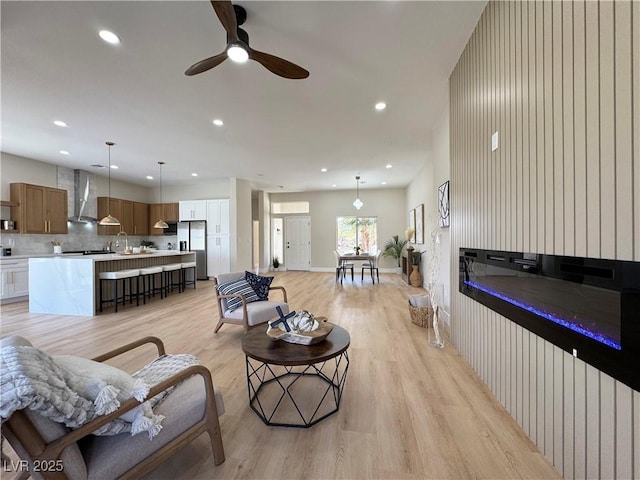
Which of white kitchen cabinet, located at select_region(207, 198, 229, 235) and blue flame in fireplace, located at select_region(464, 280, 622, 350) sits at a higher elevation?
white kitchen cabinet, located at select_region(207, 198, 229, 235)

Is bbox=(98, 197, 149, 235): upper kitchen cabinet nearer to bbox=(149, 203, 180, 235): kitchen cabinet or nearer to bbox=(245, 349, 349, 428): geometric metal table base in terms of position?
bbox=(149, 203, 180, 235): kitchen cabinet

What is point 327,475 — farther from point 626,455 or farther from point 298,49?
point 298,49

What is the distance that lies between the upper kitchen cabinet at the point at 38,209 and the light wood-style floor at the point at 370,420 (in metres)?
2.91

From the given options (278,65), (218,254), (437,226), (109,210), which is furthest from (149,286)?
(437,226)

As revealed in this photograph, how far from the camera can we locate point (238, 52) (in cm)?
189

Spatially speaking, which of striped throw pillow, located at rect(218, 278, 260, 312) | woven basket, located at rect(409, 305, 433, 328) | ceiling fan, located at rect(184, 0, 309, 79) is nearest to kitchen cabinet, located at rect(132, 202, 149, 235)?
striped throw pillow, located at rect(218, 278, 260, 312)

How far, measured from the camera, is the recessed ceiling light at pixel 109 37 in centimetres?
216

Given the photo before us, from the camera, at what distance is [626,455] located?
39.0 inches

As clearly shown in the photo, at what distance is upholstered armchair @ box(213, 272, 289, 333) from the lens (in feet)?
9.90

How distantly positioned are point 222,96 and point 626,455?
406cm

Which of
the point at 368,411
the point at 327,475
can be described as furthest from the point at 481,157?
the point at 327,475

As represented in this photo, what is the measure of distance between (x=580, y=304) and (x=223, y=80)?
3412 mm

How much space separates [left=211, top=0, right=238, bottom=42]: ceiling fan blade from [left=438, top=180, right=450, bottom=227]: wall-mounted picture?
2770 millimetres

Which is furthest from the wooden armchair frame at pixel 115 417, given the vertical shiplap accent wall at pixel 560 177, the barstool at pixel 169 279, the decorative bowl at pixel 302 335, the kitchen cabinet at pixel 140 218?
the kitchen cabinet at pixel 140 218
